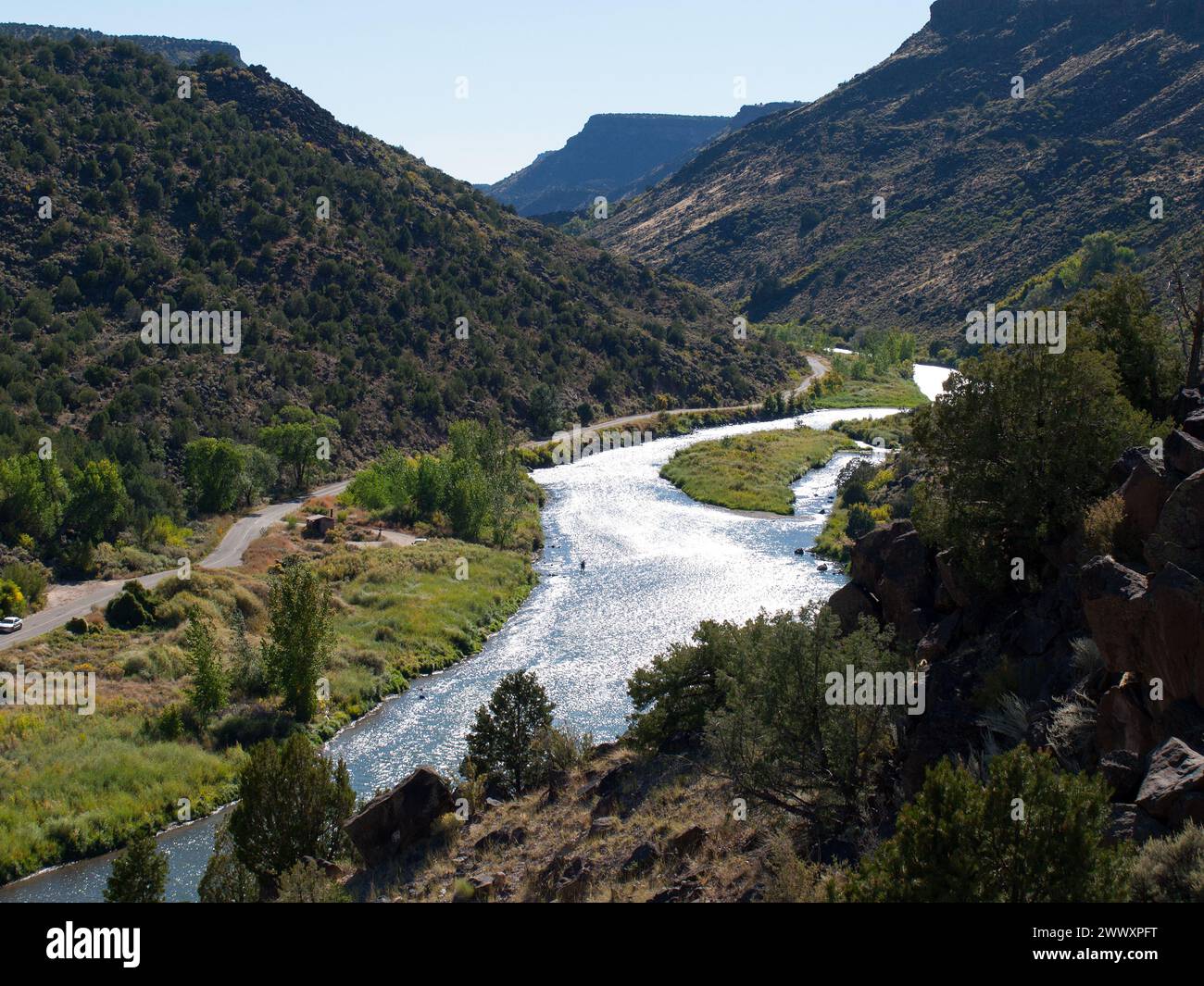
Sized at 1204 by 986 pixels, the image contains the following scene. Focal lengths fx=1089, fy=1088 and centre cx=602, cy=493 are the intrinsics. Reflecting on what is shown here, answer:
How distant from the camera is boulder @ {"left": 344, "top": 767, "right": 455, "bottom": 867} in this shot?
3081 centimetres

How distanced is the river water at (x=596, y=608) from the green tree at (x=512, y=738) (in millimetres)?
3253

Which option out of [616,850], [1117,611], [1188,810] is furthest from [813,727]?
[1188,810]

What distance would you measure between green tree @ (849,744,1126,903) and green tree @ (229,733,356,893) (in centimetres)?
1904

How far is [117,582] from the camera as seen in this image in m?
56.2

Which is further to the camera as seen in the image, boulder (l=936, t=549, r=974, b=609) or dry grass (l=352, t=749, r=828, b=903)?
boulder (l=936, t=549, r=974, b=609)

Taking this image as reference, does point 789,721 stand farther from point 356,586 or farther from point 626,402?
point 626,402

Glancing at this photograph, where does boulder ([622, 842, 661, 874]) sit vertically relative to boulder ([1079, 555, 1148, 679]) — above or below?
below

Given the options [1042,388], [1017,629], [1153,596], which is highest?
[1042,388]

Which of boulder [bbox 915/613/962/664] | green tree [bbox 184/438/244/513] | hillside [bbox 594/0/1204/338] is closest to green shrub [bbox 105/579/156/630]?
green tree [bbox 184/438/244/513]

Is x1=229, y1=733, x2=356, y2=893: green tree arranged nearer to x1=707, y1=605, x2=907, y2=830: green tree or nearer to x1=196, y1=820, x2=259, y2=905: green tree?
x1=196, y1=820, x2=259, y2=905: green tree

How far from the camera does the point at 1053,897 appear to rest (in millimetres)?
13680

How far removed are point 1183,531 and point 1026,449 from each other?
597 cm

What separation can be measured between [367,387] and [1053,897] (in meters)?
94.0
